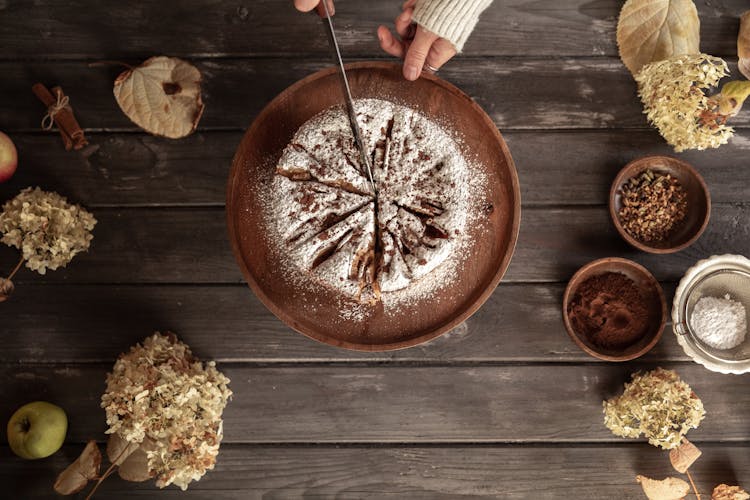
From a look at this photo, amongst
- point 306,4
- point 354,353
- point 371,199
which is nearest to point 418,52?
point 306,4

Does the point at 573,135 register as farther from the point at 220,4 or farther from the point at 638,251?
the point at 220,4

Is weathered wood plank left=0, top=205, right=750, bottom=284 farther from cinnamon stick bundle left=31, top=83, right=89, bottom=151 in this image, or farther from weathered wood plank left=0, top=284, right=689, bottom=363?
cinnamon stick bundle left=31, top=83, right=89, bottom=151

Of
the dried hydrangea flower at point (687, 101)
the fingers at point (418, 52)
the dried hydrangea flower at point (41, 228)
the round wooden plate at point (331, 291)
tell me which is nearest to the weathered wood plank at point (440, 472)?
the round wooden plate at point (331, 291)

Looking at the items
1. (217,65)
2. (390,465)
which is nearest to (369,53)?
(217,65)

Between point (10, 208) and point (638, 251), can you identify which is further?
point (638, 251)

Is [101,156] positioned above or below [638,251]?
above

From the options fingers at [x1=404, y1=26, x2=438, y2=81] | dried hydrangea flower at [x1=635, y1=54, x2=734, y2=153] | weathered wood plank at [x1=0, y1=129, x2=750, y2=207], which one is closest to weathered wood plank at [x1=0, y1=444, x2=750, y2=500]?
weathered wood plank at [x1=0, y1=129, x2=750, y2=207]
